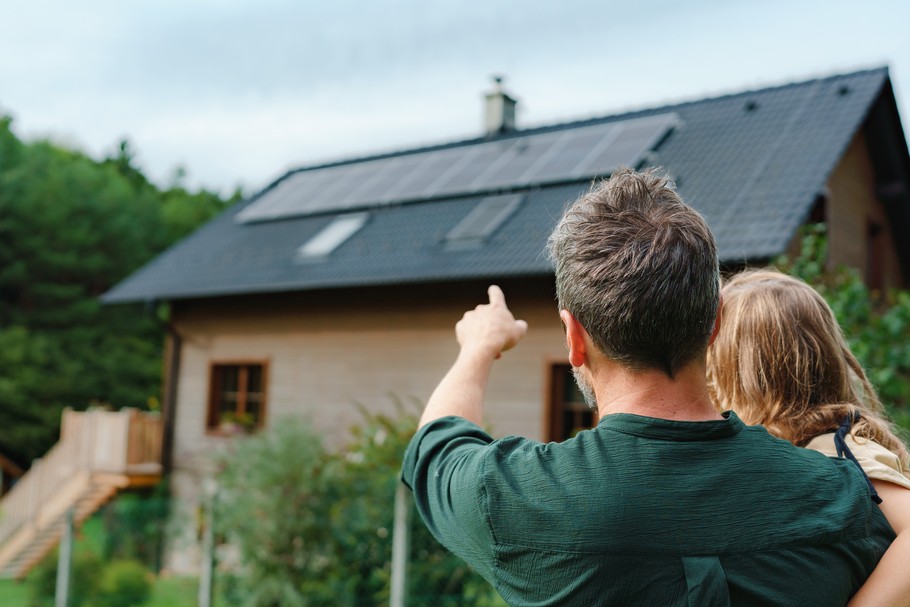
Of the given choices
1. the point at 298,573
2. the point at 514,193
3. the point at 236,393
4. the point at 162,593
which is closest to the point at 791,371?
the point at 298,573

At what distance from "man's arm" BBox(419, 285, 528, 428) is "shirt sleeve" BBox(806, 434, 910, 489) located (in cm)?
63

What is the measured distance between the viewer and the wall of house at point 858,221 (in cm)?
1259

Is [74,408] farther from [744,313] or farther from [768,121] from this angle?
[744,313]

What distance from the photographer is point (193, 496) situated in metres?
15.4

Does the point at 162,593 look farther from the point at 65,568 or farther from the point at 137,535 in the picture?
the point at 137,535

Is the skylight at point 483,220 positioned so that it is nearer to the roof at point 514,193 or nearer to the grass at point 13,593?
the roof at point 514,193

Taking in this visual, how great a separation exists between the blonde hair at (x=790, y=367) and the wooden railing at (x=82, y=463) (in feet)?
48.3

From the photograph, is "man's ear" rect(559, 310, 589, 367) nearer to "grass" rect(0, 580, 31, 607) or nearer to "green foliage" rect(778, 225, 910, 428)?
"green foliage" rect(778, 225, 910, 428)

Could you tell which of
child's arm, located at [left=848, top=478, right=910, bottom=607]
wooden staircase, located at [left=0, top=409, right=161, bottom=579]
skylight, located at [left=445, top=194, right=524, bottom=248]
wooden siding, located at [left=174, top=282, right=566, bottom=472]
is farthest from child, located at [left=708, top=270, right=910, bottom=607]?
wooden staircase, located at [left=0, top=409, right=161, bottom=579]

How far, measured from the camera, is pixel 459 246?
1274cm

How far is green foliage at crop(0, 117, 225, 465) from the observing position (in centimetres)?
2728

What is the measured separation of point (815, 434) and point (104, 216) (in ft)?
110

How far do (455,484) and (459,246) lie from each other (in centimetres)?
1137

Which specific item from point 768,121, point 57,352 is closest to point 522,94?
point 768,121
